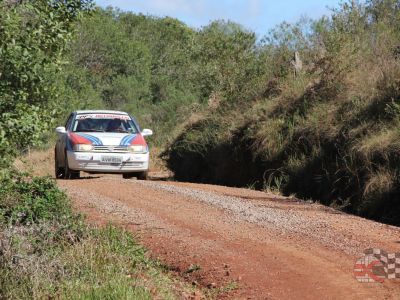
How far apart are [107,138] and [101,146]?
0.88ft

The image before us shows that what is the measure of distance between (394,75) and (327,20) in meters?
8.51

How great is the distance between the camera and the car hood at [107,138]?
677 inches

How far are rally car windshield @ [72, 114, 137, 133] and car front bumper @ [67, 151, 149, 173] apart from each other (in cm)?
88

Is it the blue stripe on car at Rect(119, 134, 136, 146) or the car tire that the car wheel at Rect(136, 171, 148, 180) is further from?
the car tire

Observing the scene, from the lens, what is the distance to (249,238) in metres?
9.74

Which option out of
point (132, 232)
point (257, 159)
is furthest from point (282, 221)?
point (257, 159)

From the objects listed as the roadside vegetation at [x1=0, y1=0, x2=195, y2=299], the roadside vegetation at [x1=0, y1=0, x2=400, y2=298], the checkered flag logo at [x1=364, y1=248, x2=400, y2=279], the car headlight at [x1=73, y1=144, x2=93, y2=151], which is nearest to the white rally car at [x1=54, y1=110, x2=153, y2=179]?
the car headlight at [x1=73, y1=144, x2=93, y2=151]

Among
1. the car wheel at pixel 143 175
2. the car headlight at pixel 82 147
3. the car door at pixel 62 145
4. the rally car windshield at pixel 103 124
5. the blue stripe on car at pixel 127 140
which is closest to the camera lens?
the car headlight at pixel 82 147

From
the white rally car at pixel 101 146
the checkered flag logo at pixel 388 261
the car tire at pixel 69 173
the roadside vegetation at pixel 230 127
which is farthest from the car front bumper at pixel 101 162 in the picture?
the checkered flag logo at pixel 388 261

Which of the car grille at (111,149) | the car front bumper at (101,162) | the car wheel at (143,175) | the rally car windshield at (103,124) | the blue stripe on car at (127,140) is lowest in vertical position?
the car wheel at (143,175)

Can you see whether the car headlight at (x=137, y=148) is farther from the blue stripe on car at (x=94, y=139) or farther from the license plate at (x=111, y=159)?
the blue stripe on car at (x=94, y=139)

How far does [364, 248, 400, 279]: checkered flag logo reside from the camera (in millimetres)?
7973

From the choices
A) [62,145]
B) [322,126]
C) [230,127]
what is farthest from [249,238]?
[230,127]

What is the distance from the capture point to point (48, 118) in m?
8.66
